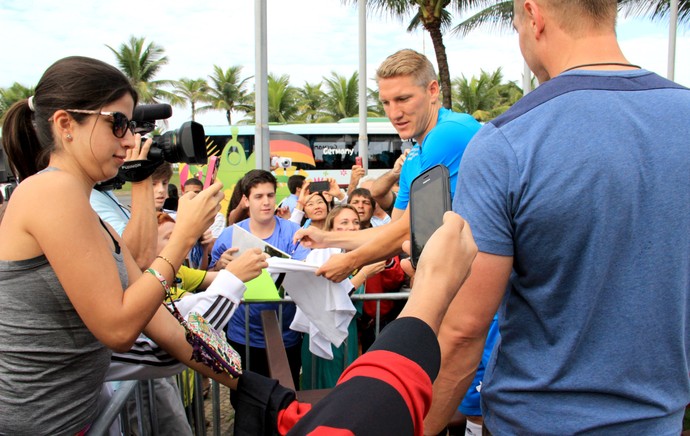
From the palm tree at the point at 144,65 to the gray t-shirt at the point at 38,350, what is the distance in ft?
142

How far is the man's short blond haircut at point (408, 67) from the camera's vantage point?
2.71 m

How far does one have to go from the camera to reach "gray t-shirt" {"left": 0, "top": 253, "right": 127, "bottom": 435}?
56.2 inches

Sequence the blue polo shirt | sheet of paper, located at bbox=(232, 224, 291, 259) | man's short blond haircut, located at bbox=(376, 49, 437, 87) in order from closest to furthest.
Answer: the blue polo shirt
man's short blond haircut, located at bbox=(376, 49, 437, 87)
sheet of paper, located at bbox=(232, 224, 291, 259)

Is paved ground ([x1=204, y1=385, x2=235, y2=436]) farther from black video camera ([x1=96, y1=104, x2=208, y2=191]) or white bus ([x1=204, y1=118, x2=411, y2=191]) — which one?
white bus ([x1=204, y1=118, x2=411, y2=191])

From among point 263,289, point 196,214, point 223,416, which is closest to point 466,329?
point 196,214

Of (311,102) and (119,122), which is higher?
(311,102)

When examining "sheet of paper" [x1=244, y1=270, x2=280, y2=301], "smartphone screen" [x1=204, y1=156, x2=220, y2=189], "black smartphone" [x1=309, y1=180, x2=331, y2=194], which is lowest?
"sheet of paper" [x1=244, y1=270, x2=280, y2=301]

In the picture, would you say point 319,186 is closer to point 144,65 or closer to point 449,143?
point 449,143

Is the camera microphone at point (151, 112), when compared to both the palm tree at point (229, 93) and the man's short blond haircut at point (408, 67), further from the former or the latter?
the palm tree at point (229, 93)

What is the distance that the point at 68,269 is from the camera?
4.53 feet

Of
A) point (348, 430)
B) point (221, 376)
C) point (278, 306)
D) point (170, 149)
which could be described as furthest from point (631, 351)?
point (278, 306)

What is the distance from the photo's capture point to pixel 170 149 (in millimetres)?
2170

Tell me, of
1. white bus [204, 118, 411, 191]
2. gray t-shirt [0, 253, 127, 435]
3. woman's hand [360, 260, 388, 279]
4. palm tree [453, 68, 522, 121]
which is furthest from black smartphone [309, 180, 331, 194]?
palm tree [453, 68, 522, 121]

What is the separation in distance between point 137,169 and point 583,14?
1.67 m
